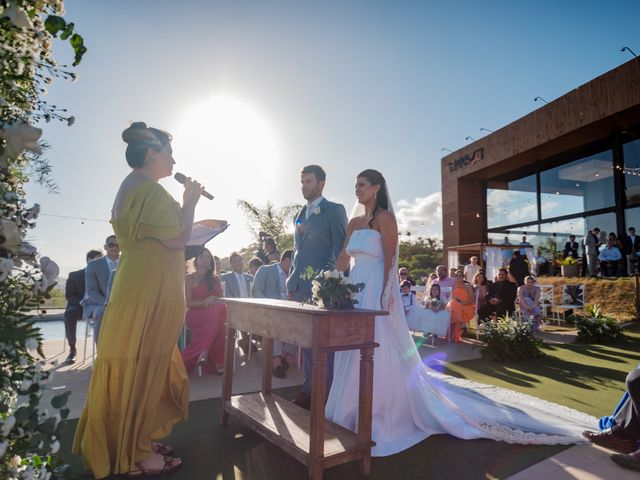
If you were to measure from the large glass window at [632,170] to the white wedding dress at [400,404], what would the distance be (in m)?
13.4

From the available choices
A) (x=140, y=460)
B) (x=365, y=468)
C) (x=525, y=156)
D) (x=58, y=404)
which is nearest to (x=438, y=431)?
(x=365, y=468)

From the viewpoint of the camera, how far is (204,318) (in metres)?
5.84

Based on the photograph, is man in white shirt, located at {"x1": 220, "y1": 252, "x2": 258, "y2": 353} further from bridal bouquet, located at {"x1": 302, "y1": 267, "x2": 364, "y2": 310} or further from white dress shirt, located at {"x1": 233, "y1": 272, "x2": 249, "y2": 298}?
bridal bouquet, located at {"x1": 302, "y1": 267, "x2": 364, "y2": 310}

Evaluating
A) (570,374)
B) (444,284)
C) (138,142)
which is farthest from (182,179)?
(444,284)

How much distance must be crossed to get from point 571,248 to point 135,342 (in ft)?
55.5

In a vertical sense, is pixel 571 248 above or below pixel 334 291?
above

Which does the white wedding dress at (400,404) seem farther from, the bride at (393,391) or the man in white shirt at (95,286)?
the man in white shirt at (95,286)

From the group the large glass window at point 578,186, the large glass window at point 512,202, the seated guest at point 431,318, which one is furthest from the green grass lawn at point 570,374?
the large glass window at point 512,202

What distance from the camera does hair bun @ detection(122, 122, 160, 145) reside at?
268cm

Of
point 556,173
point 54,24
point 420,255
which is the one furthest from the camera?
point 420,255

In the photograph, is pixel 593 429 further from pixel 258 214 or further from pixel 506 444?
pixel 258 214

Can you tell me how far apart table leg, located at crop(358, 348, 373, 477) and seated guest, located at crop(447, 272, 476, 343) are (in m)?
6.64

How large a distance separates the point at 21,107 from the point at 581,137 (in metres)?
17.3

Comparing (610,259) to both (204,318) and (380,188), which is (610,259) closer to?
(380,188)
